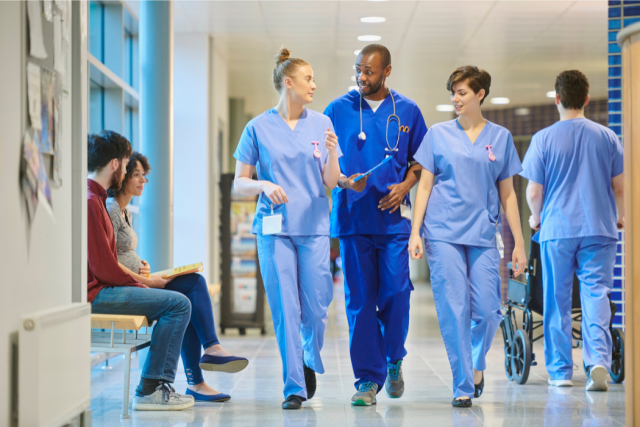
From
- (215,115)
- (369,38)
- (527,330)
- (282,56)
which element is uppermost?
(369,38)

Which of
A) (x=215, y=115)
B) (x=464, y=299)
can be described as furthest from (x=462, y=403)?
(x=215, y=115)

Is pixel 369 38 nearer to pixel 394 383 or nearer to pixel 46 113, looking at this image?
pixel 394 383

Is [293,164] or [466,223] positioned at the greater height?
[293,164]

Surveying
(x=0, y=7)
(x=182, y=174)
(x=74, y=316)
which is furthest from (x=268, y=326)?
(x=0, y=7)

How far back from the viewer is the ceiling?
6.22 m

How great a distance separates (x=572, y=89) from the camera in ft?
12.1

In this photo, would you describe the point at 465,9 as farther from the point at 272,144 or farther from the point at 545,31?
the point at 272,144

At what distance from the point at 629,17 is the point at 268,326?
14.6 ft

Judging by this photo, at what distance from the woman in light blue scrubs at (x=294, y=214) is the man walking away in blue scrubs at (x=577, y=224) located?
1292mm

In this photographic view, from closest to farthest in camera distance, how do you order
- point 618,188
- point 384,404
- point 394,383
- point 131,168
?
1. point 384,404
2. point 394,383
3. point 131,168
4. point 618,188

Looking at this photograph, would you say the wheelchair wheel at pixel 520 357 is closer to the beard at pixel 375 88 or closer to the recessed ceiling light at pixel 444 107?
the beard at pixel 375 88

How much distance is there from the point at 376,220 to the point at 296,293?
0.49m

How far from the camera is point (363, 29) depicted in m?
6.88

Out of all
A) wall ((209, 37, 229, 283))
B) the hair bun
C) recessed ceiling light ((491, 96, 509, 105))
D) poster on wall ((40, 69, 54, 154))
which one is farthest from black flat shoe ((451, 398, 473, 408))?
recessed ceiling light ((491, 96, 509, 105))
